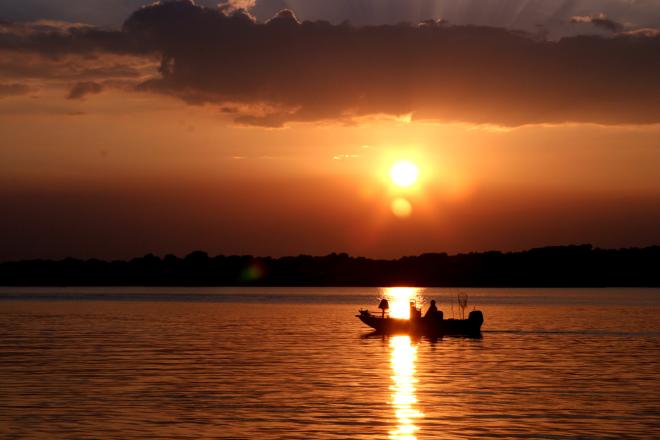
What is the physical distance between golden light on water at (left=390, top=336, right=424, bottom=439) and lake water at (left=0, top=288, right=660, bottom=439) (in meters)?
0.09

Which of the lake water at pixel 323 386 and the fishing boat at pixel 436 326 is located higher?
the fishing boat at pixel 436 326

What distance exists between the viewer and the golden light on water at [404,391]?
1181 inches

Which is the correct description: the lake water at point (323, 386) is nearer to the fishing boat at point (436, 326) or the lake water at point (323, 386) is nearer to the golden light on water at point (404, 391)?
the golden light on water at point (404, 391)

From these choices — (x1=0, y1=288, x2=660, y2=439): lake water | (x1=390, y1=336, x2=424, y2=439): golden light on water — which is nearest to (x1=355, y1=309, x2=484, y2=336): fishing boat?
(x1=0, y1=288, x2=660, y2=439): lake water

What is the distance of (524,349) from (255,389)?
28436 millimetres

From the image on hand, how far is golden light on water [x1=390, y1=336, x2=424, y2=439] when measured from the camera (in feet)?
98.4

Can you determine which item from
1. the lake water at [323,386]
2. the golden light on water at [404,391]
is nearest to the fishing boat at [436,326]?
the lake water at [323,386]

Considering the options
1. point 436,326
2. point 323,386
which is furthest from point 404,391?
point 436,326

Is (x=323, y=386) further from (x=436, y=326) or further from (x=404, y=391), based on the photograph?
(x=436, y=326)

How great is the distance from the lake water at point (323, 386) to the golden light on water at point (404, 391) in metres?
0.09

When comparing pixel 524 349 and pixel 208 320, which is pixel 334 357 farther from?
pixel 208 320

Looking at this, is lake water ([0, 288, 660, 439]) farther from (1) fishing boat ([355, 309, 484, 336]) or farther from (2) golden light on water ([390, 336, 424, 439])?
(1) fishing boat ([355, 309, 484, 336])

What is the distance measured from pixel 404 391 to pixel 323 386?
12.0 ft

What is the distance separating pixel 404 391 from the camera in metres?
39.7
